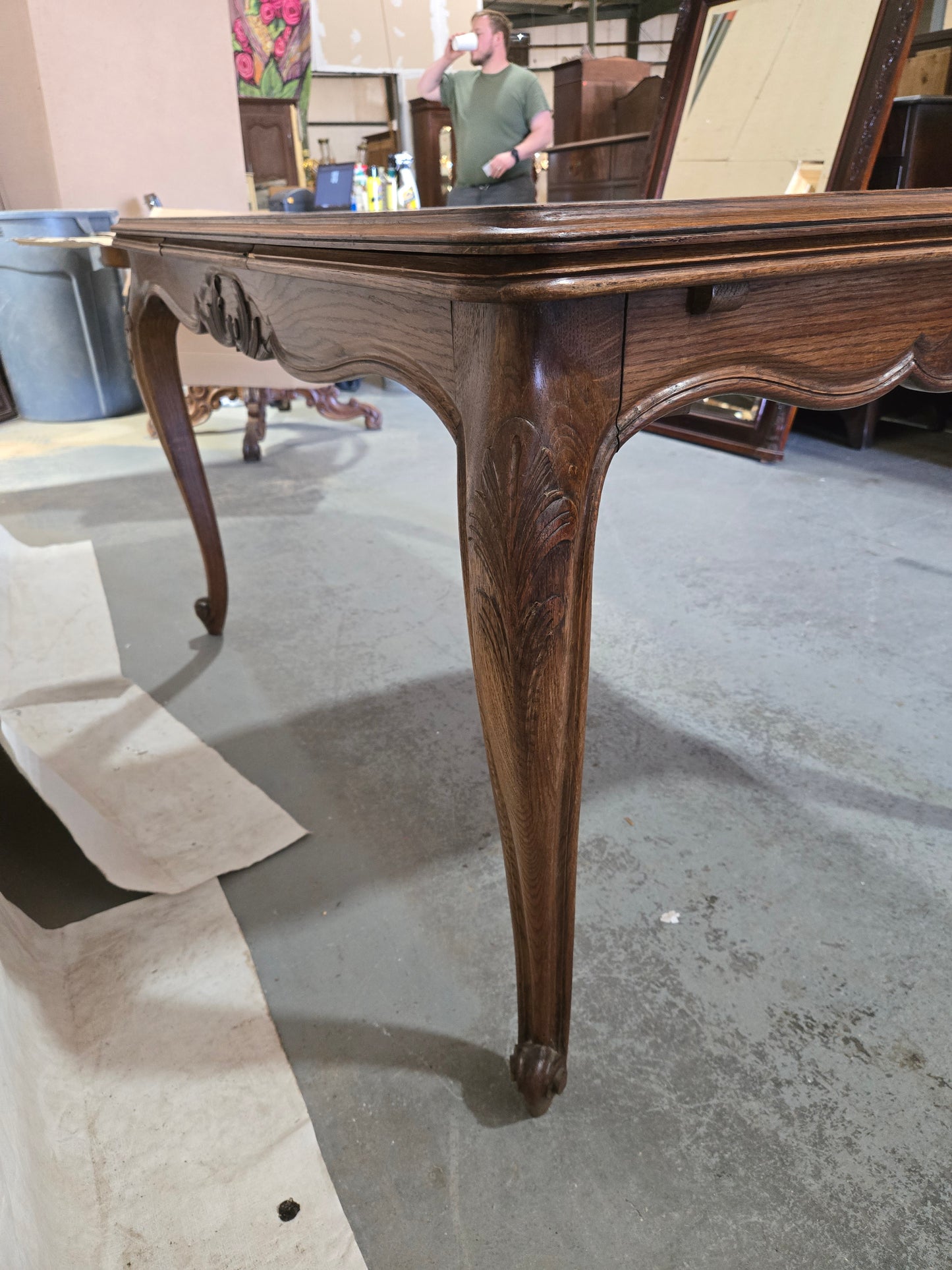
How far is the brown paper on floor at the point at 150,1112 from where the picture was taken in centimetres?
66

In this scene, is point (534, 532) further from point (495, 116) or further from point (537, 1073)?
point (495, 116)

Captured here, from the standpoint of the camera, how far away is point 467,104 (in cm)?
338

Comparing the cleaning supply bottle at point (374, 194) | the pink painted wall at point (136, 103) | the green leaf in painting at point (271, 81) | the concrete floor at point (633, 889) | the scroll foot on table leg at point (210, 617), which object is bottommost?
the concrete floor at point (633, 889)

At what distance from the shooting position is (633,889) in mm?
1035

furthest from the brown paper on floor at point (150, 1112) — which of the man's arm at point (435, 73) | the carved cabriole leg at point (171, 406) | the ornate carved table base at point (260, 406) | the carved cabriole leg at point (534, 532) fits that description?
the man's arm at point (435, 73)

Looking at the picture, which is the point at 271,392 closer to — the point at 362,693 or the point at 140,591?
the point at 140,591

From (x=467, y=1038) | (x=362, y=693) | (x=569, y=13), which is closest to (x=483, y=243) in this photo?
(x=467, y=1038)

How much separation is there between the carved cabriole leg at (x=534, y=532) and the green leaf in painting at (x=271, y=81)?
925cm

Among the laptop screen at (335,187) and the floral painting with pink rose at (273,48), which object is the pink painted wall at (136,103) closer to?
the laptop screen at (335,187)

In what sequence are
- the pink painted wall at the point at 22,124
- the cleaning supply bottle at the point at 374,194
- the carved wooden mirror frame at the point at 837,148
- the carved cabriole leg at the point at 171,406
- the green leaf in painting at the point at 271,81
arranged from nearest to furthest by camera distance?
the carved cabriole leg at the point at 171,406
the carved wooden mirror frame at the point at 837,148
the cleaning supply bottle at the point at 374,194
the pink painted wall at the point at 22,124
the green leaf in painting at the point at 271,81

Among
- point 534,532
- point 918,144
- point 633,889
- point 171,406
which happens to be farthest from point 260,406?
point 534,532

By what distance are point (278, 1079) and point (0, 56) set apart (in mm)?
4432

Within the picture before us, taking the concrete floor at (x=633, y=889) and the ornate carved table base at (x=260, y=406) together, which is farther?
the ornate carved table base at (x=260, y=406)

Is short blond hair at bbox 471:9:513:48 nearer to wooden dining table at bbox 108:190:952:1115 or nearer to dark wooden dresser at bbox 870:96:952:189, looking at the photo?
dark wooden dresser at bbox 870:96:952:189
